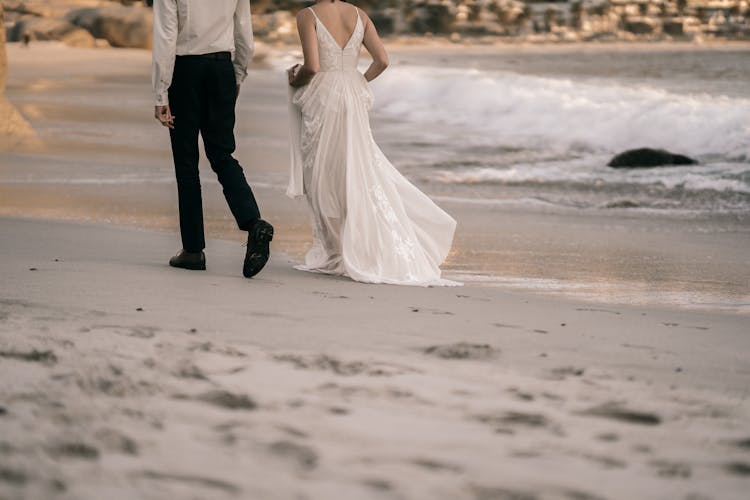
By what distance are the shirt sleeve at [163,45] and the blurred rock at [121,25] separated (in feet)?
154

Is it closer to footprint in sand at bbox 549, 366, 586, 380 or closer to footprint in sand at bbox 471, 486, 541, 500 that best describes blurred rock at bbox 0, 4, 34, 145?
footprint in sand at bbox 549, 366, 586, 380

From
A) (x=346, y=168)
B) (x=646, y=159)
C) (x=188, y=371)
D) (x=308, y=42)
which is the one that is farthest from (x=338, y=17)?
(x=646, y=159)

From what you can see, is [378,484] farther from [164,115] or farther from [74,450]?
[164,115]

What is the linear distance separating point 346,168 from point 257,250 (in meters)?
0.82

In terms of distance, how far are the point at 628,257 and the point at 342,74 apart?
2.49 metres

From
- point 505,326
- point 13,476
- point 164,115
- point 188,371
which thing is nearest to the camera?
point 13,476

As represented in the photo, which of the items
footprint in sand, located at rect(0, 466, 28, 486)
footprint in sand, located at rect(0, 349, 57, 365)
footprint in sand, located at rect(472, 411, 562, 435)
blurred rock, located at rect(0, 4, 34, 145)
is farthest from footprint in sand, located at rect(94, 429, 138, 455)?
blurred rock, located at rect(0, 4, 34, 145)

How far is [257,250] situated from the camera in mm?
6023

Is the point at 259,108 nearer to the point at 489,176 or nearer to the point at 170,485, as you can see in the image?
the point at 489,176

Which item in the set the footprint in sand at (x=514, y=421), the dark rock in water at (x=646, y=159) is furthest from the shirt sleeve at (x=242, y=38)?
the dark rock in water at (x=646, y=159)

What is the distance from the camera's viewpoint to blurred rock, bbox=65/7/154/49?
52656 mm

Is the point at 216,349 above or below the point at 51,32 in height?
above

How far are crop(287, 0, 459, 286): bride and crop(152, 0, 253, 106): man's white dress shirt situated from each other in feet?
1.40

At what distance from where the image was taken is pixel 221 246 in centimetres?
761
